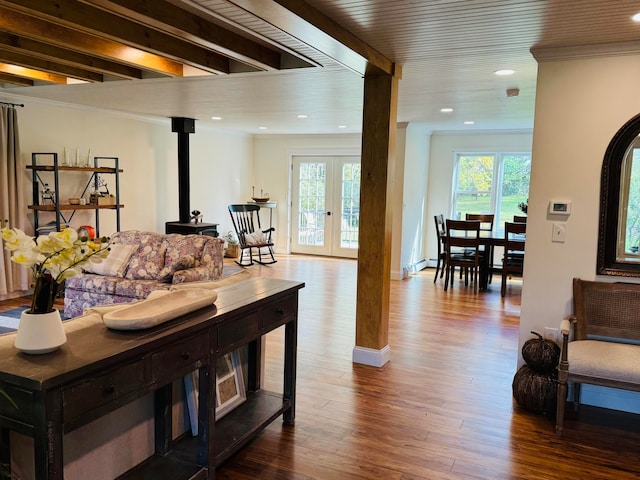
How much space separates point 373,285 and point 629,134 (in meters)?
1.98

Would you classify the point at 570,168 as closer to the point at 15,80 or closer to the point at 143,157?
the point at 15,80

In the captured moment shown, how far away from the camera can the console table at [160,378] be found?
→ 4.93 ft

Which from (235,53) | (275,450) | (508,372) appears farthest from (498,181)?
(275,450)

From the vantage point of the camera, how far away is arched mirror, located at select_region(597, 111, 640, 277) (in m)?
3.13

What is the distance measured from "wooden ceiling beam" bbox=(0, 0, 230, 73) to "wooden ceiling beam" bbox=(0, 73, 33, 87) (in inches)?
84.0

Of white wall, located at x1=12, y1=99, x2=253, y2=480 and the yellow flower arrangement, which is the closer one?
the yellow flower arrangement

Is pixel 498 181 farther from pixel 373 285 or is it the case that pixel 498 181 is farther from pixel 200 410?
pixel 200 410

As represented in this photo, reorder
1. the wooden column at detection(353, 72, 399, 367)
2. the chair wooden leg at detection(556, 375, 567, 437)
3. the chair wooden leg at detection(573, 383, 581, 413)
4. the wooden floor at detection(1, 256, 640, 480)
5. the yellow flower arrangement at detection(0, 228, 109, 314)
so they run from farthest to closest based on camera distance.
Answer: the wooden column at detection(353, 72, 399, 367) < the chair wooden leg at detection(573, 383, 581, 413) < the chair wooden leg at detection(556, 375, 567, 437) < the wooden floor at detection(1, 256, 640, 480) < the yellow flower arrangement at detection(0, 228, 109, 314)

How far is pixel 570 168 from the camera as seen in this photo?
3.29 m

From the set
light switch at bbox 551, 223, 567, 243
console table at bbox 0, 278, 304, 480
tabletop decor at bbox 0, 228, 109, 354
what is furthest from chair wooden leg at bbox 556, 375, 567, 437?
tabletop decor at bbox 0, 228, 109, 354

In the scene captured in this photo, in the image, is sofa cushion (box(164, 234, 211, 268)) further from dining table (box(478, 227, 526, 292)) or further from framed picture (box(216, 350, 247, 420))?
dining table (box(478, 227, 526, 292))

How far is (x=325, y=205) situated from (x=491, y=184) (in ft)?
10.2

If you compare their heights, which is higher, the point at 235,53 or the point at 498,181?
the point at 235,53

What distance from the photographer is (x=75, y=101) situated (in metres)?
6.07
